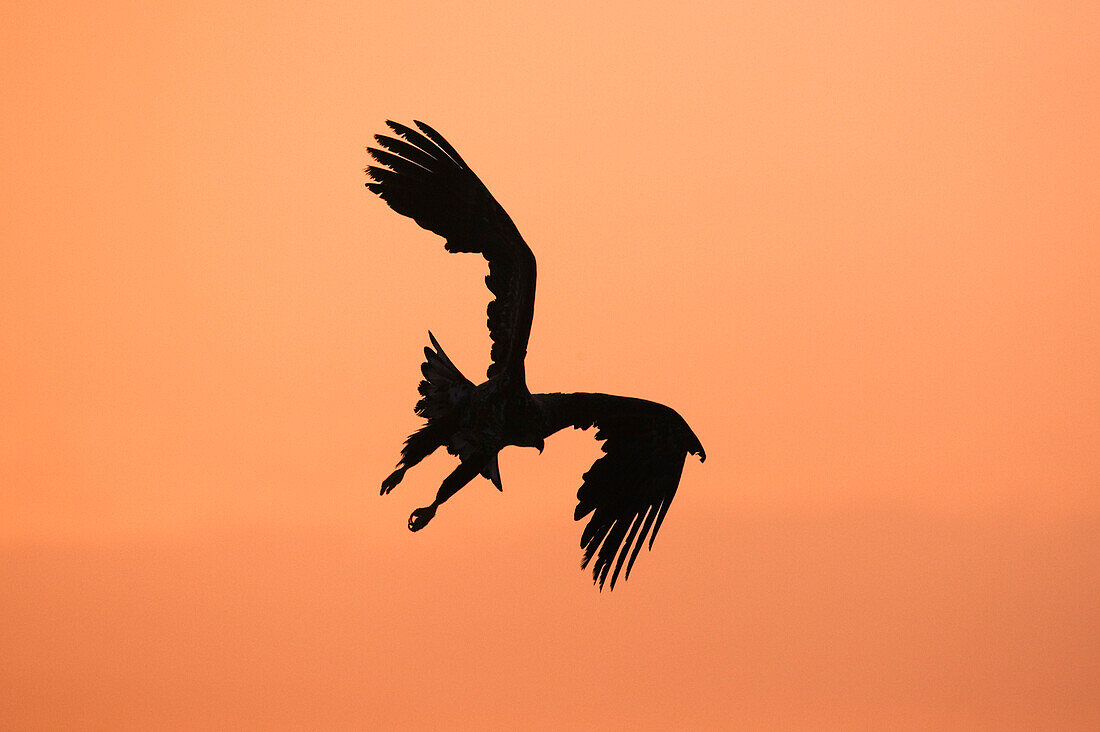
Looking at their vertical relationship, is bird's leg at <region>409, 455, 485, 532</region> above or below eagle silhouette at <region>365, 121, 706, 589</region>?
below

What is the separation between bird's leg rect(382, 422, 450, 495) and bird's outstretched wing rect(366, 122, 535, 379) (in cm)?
63

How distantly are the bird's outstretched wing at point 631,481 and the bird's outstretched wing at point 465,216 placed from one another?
5.20 feet

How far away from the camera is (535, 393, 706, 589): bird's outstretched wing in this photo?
43.3 ft

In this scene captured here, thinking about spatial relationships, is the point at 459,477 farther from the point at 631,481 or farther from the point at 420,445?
the point at 631,481

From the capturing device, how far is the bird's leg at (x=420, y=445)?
11562 millimetres

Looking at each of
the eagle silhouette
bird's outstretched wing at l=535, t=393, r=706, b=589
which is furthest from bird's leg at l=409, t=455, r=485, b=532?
bird's outstretched wing at l=535, t=393, r=706, b=589

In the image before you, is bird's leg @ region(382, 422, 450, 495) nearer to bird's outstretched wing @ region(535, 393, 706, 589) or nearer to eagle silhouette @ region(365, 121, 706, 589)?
eagle silhouette @ region(365, 121, 706, 589)

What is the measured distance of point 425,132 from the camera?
12141mm

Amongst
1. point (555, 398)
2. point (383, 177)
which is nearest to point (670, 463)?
point (555, 398)

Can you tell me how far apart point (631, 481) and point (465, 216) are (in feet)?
9.43

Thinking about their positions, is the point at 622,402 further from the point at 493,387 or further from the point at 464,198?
the point at 464,198

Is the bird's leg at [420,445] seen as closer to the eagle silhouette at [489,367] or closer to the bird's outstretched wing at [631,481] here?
the eagle silhouette at [489,367]

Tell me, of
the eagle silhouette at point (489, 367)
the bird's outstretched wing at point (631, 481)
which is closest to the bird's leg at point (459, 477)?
the eagle silhouette at point (489, 367)

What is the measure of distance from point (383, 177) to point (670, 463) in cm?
355
